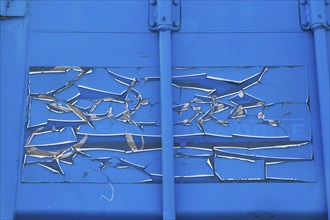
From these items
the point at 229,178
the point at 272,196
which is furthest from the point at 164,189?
the point at 272,196

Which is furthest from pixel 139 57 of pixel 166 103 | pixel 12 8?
pixel 12 8

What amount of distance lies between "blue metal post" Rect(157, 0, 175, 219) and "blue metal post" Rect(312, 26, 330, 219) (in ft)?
2.51

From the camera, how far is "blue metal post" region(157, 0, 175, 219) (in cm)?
208

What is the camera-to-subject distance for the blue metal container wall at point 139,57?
6.97ft

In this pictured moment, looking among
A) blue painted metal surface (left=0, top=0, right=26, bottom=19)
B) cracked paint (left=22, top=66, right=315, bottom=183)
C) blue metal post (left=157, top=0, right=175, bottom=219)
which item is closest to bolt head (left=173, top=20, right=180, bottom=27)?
blue metal post (left=157, top=0, right=175, bottom=219)

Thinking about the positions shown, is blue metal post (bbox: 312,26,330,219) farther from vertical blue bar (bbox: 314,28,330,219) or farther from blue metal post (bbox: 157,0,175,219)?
blue metal post (bbox: 157,0,175,219)

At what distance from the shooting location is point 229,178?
217cm

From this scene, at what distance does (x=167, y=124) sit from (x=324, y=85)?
83 centimetres

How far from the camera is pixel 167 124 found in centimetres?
215

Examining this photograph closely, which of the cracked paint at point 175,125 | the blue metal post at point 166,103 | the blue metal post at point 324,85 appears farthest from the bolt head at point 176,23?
the blue metal post at point 324,85

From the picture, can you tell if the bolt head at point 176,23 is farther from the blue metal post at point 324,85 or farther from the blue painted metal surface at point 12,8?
the blue painted metal surface at point 12,8

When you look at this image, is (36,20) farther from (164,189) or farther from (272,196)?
(272,196)

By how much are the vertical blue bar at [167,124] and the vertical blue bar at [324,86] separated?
0.76m

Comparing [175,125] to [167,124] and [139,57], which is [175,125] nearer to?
[167,124]
